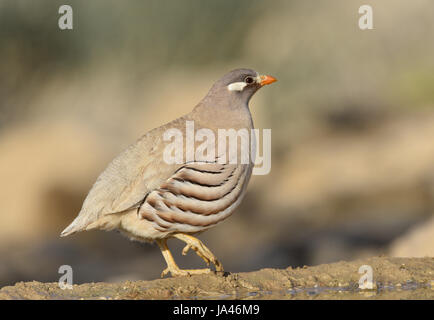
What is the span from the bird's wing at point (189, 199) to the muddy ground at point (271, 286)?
1.70ft

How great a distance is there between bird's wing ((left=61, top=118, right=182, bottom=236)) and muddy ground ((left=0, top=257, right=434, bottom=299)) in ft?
2.18

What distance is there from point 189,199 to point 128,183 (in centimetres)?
60

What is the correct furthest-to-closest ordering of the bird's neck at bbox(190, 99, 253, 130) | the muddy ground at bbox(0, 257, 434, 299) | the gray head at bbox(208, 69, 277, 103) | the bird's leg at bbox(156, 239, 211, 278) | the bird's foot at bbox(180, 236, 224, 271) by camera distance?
the gray head at bbox(208, 69, 277, 103)
the bird's neck at bbox(190, 99, 253, 130)
the bird's leg at bbox(156, 239, 211, 278)
the bird's foot at bbox(180, 236, 224, 271)
the muddy ground at bbox(0, 257, 434, 299)

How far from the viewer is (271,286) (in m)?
6.55

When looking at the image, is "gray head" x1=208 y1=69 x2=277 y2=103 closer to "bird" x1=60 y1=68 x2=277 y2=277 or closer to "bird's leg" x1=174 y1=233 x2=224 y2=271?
"bird" x1=60 y1=68 x2=277 y2=277

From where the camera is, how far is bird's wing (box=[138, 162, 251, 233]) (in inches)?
264

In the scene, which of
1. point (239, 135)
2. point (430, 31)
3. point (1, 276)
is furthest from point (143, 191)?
point (430, 31)

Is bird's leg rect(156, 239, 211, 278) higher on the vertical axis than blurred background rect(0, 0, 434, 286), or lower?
lower

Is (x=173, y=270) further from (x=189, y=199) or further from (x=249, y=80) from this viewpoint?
(x=249, y=80)

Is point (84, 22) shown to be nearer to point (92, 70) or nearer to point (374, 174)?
point (92, 70)

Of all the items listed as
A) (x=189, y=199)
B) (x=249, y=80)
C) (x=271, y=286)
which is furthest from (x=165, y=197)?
(x=249, y=80)

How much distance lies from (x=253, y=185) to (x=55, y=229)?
399cm

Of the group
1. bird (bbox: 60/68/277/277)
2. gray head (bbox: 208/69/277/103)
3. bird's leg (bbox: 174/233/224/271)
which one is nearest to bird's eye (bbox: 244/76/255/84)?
gray head (bbox: 208/69/277/103)

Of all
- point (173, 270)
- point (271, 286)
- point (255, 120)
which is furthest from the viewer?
point (255, 120)
